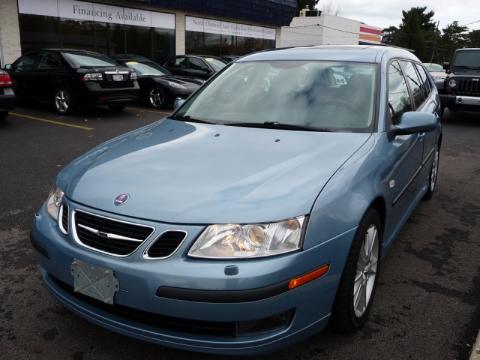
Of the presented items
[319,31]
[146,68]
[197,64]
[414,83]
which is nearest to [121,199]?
[414,83]

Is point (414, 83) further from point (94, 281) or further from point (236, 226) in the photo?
point (94, 281)

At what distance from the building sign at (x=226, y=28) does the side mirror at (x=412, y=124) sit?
1858cm

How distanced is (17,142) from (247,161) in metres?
6.39

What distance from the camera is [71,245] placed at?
2.37 meters

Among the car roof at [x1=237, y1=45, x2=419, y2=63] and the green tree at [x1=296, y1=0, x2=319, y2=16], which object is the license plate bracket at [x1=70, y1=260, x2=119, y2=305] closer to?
the car roof at [x1=237, y1=45, x2=419, y2=63]

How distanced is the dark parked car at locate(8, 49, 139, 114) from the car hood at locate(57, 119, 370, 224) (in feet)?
24.6

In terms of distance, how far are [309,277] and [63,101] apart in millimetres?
9810

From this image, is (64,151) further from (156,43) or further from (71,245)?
(156,43)

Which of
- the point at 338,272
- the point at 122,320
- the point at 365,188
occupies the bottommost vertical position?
the point at 122,320

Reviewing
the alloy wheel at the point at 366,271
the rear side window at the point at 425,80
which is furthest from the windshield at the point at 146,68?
the alloy wheel at the point at 366,271

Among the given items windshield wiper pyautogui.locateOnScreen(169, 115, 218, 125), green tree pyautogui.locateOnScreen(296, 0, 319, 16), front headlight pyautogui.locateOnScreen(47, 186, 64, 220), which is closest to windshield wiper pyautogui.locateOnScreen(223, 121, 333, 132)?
windshield wiper pyautogui.locateOnScreen(169, 115, 218, 125)

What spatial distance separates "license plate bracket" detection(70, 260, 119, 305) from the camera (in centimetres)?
220

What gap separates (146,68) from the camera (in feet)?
41.7

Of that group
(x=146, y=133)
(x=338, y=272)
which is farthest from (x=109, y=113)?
(x=338, y=272)
